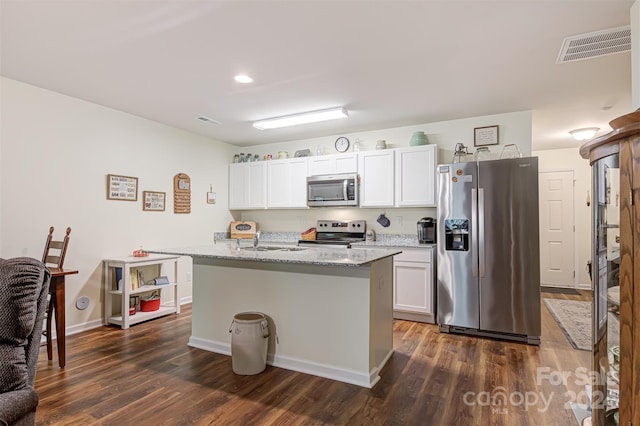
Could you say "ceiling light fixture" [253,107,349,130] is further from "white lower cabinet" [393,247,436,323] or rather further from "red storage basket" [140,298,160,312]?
"red storage basket" [140,298,160,312]

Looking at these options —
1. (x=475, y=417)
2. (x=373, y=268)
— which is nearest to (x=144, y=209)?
(x=373, y=268)

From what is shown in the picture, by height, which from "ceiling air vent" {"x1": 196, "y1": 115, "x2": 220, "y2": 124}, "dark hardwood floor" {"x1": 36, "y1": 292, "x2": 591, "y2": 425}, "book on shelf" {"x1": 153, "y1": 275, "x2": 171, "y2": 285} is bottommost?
"dark hardwood floor" {"x1": 36, "y1": 292, "x2": 591, "y2": 425}

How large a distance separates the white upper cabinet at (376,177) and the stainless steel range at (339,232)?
15.3 inches

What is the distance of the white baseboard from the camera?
8.17ft

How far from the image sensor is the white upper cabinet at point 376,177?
4480mm

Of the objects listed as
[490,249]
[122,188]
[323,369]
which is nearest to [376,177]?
[490,249]

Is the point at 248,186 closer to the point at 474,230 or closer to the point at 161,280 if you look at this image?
the point at 161,280

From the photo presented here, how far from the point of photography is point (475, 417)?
2.09m

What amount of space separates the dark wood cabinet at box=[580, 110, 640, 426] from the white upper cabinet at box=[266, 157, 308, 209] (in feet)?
12.9

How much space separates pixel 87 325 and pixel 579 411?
4459 mm

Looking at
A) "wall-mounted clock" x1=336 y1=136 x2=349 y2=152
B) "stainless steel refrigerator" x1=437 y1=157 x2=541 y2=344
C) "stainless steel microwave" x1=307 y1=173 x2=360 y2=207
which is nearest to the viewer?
"stainless steel refrigerator" x1=437 y1=157 x2=541 y2=344

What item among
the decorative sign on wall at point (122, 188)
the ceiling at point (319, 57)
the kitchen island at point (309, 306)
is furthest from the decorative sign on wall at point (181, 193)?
the kitchen island at point (309, 306)

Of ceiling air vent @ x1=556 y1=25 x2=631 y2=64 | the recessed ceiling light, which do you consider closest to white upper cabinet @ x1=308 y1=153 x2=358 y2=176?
the recessed ceiling light

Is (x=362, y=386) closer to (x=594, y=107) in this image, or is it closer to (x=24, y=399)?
(x=24, y=399)
